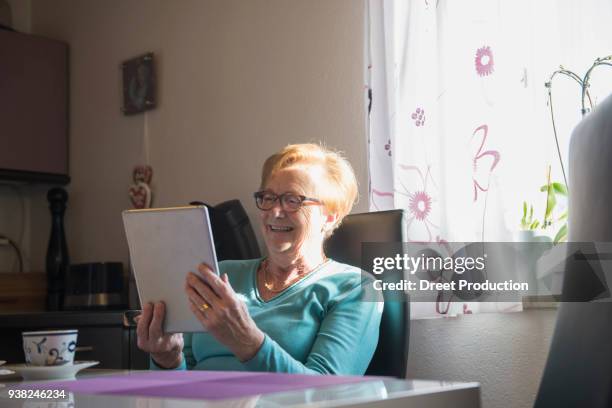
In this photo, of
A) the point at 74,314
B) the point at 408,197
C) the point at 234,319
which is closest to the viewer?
the point at 234,319

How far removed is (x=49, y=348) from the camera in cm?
114

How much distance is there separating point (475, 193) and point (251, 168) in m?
0.94

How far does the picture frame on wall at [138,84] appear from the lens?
303 cm

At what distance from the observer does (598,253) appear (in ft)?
2.41

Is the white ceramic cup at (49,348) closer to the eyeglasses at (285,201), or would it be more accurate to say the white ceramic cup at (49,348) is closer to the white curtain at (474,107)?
the eyeglasses at (285,201)

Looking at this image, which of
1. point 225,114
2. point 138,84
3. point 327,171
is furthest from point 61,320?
point 138,84

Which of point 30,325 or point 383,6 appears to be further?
point 30,325

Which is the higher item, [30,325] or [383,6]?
[383,6]

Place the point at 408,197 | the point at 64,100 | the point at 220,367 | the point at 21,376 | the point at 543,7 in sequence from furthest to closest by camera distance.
→ 1. the point at 64,100
2. the point at 408,197
3. the point at 543,7
4. the point at 220,367
5. the point at 21,376

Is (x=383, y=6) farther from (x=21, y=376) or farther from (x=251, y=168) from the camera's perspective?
(x=21, y=376)

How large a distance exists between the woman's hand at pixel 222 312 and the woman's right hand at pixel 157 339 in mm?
66

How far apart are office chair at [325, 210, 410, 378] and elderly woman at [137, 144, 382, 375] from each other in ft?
0.11

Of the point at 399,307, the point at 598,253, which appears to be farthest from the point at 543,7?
the point at 598,253

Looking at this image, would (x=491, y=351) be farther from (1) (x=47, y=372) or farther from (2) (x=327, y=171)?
(1) (x=47, y=372)
